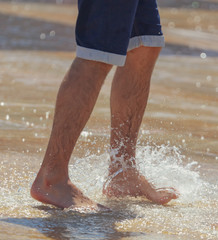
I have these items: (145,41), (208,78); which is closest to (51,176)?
(145,41)

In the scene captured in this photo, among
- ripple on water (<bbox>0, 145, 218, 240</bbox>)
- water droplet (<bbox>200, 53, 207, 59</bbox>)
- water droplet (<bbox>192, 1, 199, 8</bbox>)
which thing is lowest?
ripple on water (<bbox>0, 145, 218, 240</bbox>)

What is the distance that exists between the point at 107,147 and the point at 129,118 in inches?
25.0

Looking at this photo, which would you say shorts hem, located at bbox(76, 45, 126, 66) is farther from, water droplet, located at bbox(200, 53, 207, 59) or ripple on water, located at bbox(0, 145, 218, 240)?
water droplet, located at bbox(200, 53, 207, 59)

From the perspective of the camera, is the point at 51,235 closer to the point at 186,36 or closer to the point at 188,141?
the point at 188,141

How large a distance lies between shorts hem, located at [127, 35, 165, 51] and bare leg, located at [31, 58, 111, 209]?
10.8 inches

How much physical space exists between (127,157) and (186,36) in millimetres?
6414

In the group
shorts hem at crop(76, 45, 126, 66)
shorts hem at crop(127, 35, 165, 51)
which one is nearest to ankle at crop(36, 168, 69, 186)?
shorts hem at crop(76, 45, 126, 66)

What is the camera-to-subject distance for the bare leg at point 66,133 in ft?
7.93

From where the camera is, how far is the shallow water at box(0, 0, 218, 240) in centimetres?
223

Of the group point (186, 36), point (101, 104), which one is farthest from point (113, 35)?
point (186, 36)

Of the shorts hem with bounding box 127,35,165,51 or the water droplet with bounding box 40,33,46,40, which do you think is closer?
the shorts hem with bounding box 127,35,165,51

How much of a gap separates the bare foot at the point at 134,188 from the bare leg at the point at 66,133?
234 mm

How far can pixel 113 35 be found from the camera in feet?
7.92

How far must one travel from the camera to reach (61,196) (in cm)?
242
